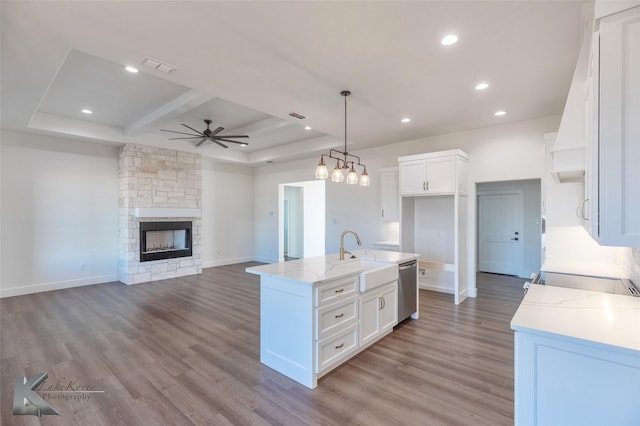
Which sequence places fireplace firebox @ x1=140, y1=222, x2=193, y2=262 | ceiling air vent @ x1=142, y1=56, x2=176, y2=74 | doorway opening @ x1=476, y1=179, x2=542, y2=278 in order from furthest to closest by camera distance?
doorway opening @ x1=476, y1=179, x2=542, y2=278, fireplace firebox @ x1=140, y1=222, x2=193, y2=262, ceiling air vent @ x1=142, y1=56, x2=176, y2=74

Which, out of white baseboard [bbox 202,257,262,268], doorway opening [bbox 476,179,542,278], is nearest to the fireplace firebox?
white baseboard [bbox 202,257,262,268]

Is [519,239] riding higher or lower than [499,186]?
lower

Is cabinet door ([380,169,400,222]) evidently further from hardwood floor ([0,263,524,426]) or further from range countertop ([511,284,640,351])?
range countertop ([511,284,640,351])

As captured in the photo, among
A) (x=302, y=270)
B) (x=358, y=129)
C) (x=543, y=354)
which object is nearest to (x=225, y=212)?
(x=358, y=129)

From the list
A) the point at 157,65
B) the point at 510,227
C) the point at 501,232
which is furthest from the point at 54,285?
the point at 510,227

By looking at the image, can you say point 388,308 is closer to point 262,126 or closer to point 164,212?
point 262,126

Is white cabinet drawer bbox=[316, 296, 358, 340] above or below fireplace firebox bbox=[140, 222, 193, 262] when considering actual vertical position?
below

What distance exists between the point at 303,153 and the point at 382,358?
5.13m

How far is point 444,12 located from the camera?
2.11 meters

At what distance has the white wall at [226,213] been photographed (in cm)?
788

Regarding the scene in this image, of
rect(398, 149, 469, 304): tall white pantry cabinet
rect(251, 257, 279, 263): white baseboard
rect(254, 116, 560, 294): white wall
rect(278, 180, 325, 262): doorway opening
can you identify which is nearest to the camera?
rect(254, 116, 560, 294): white wall

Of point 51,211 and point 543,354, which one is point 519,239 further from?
point 51,211

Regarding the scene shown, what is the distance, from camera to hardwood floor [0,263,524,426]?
2129mm

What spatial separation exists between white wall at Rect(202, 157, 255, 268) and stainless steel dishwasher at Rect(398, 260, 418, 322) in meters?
5.73
